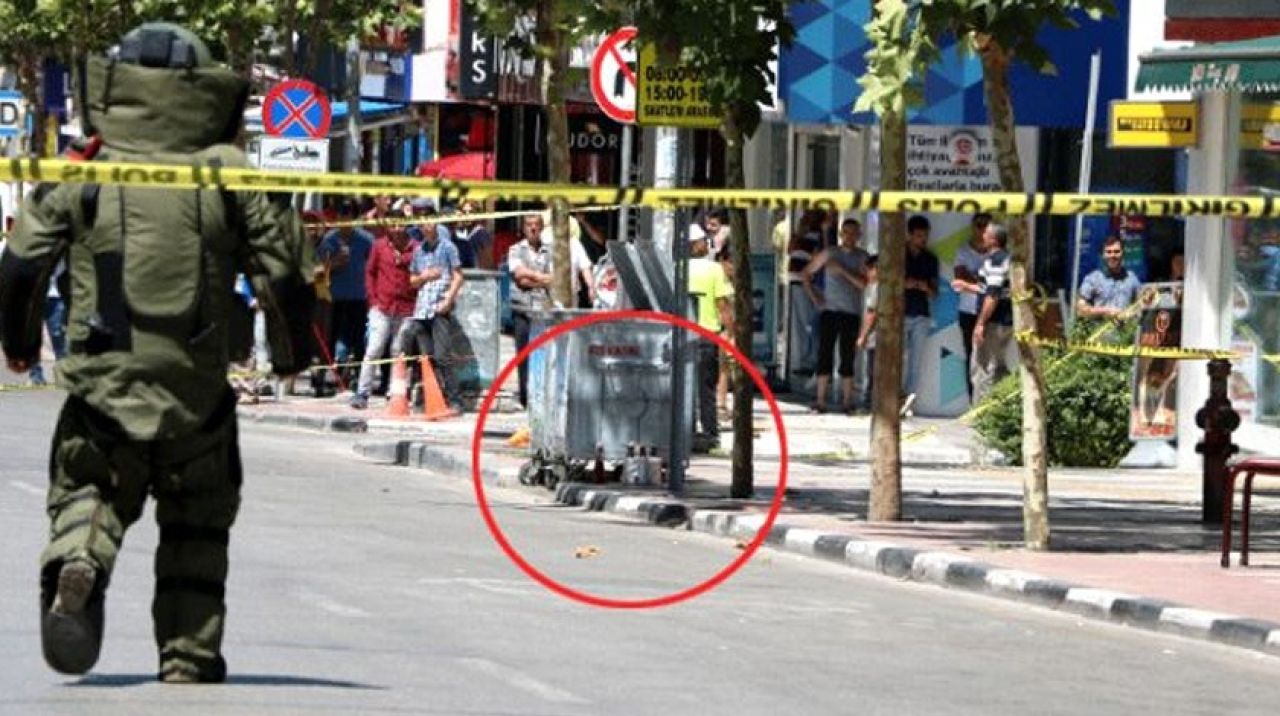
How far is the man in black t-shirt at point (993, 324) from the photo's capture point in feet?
101

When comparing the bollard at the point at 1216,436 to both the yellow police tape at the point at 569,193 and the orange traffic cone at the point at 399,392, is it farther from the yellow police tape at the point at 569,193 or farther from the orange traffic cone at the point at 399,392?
the orange traffic cone at the point at 399,392

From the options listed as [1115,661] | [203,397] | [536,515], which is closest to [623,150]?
[536,515]

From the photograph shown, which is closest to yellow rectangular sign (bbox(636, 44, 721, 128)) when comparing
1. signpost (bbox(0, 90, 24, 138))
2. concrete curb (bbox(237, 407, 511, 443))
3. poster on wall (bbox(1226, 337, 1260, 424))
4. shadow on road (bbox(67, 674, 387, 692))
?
poster on wall (bbox(1226, 337, 1260, 424))

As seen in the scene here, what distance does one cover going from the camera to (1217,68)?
24.7m

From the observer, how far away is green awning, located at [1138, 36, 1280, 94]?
79.4 ft

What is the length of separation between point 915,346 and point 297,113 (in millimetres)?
8366

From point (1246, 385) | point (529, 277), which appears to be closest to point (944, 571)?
point (1246, 385)

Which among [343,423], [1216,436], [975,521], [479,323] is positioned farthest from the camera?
[479,323]

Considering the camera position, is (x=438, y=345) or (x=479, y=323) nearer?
(x=438, y=345)

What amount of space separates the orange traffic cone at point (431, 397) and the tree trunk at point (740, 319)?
8.61 m

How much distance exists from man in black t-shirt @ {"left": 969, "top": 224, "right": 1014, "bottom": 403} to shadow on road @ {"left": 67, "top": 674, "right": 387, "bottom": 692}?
19623mm

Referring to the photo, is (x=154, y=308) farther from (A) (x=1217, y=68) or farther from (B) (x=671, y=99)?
(A) (x=1217, y=68)

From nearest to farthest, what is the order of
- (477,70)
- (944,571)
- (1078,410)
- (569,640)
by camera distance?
(569,640) → (944,571) → (1078,410) → (477,70)

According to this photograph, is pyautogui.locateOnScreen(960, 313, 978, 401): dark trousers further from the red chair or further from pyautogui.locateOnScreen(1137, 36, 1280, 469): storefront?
the red chair
